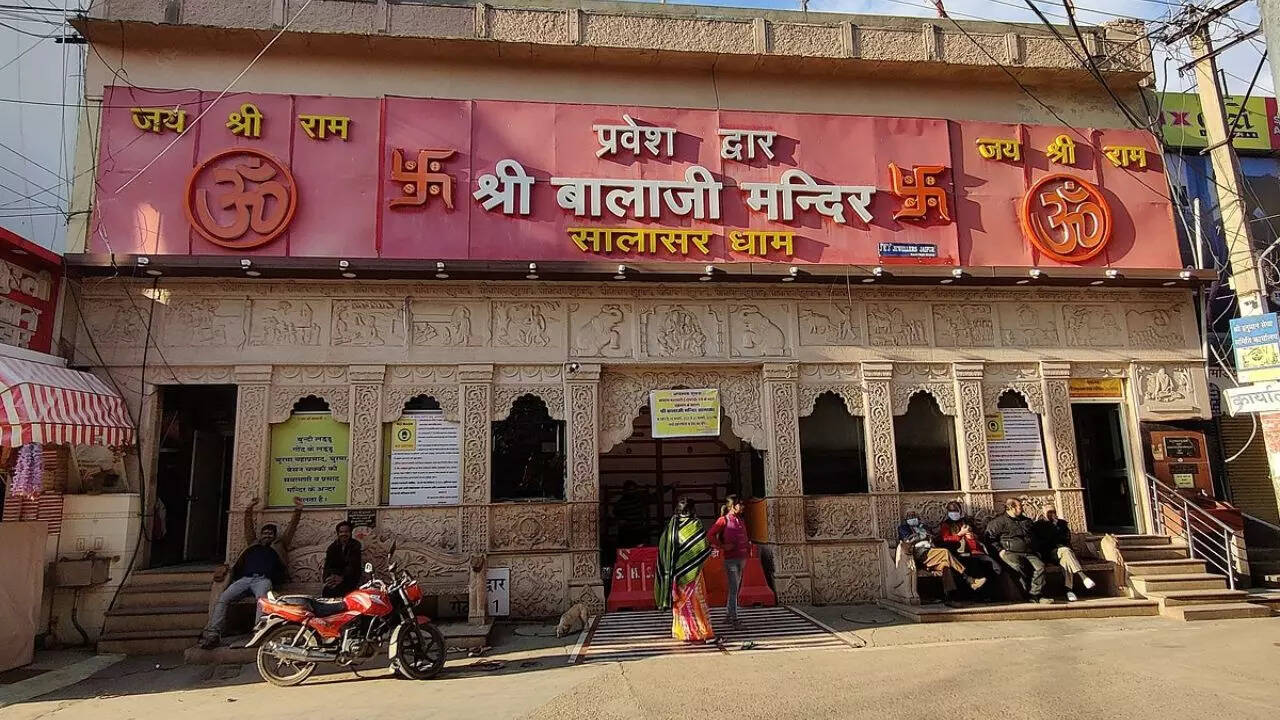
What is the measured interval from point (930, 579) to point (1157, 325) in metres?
5.58

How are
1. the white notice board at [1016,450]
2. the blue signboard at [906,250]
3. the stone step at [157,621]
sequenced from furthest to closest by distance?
the blue signboard at [906,250], the white notice board at [1016,450], the stone step at [157,621]

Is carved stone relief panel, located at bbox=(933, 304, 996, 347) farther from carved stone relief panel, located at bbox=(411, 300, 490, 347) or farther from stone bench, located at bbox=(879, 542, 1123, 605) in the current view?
carved stone relief panel, located at bbox=(411, 300, 490, 347)

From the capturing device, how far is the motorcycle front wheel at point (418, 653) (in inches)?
275

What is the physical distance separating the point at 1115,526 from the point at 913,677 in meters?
6.95

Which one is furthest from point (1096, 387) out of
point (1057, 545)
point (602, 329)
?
point (602, 329)

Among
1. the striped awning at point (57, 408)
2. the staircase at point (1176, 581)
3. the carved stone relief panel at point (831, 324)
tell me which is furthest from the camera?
the carved stone relief panel at point (831, 324)

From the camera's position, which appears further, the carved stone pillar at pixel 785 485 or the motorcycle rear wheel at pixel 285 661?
the carved stone pillar at pixel 785 485

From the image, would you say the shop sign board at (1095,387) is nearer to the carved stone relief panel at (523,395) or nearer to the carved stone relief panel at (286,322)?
the carved stone relief panel at (523,395)

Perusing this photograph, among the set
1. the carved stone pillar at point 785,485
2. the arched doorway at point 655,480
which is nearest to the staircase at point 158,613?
the arched doorway at point 655,480

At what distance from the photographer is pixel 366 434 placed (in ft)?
32.4

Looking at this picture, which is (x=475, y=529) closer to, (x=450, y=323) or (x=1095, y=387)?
(x=450, y=323)

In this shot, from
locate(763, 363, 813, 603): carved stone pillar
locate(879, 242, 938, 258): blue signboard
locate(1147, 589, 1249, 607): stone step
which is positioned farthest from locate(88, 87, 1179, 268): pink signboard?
locate(1147, 589, 1249, 607): stone step

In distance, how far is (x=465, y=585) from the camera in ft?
30.6

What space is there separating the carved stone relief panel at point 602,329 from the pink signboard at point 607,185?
725 mm
